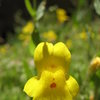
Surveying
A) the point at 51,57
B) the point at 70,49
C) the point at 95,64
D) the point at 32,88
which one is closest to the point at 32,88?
the point at 32,88

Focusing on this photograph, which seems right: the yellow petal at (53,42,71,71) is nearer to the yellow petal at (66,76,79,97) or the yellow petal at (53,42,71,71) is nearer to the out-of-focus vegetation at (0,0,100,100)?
the yellow petal at (66,76,79,97)

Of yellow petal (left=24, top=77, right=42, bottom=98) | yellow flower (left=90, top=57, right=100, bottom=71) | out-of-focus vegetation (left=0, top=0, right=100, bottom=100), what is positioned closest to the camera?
yellow petal (left=24, top=77, right=42, bottom=98)

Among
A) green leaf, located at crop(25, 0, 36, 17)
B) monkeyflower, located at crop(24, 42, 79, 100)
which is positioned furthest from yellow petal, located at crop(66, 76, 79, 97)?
green leaf, located at crop(25, 0, 36, 17)

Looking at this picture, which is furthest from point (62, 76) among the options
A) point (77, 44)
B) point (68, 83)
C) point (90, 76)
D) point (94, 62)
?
point (77, 44)

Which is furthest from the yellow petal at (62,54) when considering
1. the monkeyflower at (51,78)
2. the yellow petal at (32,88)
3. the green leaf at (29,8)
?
the green leaf at (29,8)

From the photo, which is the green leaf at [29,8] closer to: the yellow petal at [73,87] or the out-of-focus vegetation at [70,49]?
the out-of-focus vegetation at [70,49]

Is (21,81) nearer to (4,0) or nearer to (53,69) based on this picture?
(53,69)

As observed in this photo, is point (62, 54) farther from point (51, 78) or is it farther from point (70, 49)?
point (70, 49)
